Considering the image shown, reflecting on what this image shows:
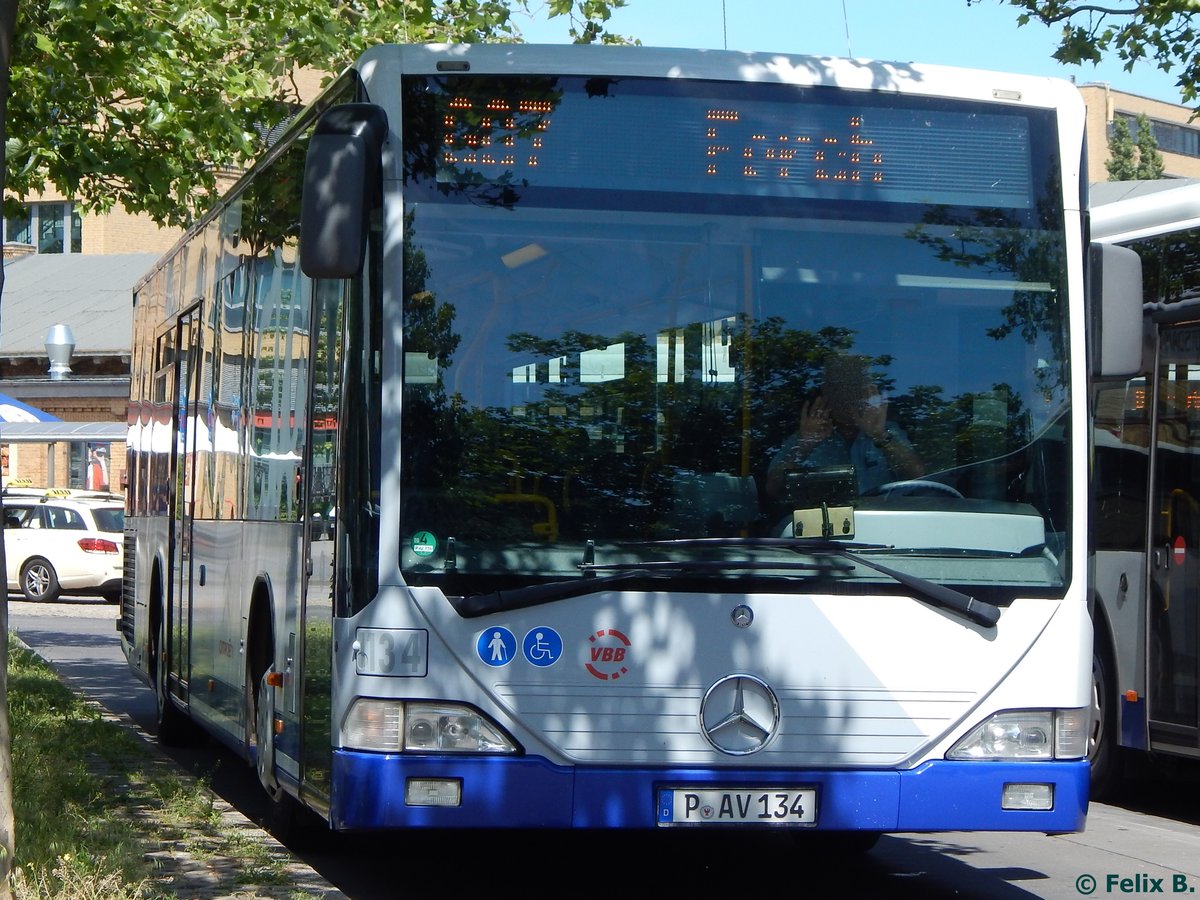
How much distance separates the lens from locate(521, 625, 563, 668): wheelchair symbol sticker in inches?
253

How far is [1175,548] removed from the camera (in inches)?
407

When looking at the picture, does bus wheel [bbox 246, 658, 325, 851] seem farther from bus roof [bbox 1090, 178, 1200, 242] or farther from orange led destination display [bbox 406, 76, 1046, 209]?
bus roof [bbox 1090, 178, 1200, 242]

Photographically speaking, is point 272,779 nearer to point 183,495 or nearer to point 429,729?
point 429,729

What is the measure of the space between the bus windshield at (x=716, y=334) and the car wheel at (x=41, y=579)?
86.6 ft

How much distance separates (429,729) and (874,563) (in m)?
1.65

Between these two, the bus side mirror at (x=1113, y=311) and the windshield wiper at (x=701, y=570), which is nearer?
the windshield wiper at (x=701, y=570)

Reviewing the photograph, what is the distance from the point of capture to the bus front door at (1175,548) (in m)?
10.2

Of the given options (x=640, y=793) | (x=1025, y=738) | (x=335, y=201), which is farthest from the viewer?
(x=1025, y=738)

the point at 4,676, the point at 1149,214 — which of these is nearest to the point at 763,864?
the point at 4,676

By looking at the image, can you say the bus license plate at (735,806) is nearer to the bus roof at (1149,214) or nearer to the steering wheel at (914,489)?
the steering wheel at (914,489)

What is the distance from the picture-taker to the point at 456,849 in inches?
358

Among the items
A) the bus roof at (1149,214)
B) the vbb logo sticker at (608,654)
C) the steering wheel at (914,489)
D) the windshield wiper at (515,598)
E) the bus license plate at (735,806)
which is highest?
the bus roof at (1149,214)

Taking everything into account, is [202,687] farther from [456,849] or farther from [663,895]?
[663,895]

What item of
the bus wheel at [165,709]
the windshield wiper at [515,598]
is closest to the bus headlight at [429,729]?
the windshield wiper at [515,598]
